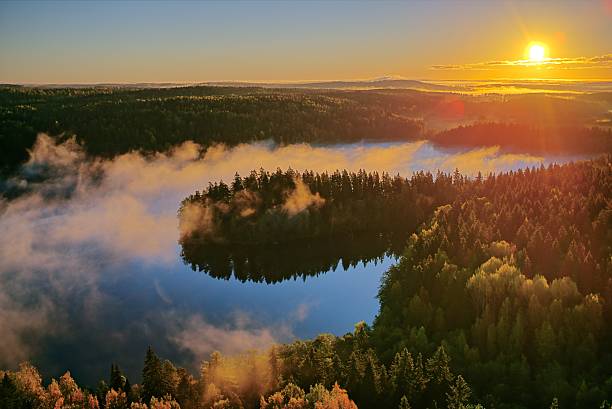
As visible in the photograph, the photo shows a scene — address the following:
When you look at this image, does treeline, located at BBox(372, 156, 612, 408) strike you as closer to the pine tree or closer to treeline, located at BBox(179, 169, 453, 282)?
the pine tree

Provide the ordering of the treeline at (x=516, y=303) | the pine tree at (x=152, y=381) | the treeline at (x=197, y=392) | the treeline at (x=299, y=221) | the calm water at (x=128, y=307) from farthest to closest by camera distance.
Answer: the treeline at (x=299, y=221)
the calm water at (x=128, y=307)
the treeline at (x=516, y=303)
the pine tree at (x=152, y=381)
the treeline at (x=197, y=392)

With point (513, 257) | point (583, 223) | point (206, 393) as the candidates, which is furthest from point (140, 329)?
point (583, 223)

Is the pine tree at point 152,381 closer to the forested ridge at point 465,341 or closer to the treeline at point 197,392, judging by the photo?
the treeline at point 197,392

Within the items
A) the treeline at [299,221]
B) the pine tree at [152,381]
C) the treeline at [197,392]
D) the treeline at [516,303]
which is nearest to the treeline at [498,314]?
the treeline at [516,303]

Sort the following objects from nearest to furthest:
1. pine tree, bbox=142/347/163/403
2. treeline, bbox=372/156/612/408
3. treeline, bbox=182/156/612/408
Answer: treeline, bbox=182/156/612/408 < pine tree, bbox=142/347/163/403 < treeline, bbox=372/156/612/408

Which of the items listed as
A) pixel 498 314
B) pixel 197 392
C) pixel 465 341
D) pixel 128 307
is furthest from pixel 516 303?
pixel 128 307

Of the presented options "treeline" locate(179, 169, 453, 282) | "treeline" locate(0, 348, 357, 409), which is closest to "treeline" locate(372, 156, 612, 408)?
"treeline" locate(0, 348, 357, 409)

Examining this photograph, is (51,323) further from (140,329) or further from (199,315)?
(199,315)

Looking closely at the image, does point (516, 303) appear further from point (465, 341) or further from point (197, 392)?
point (197, 392)
